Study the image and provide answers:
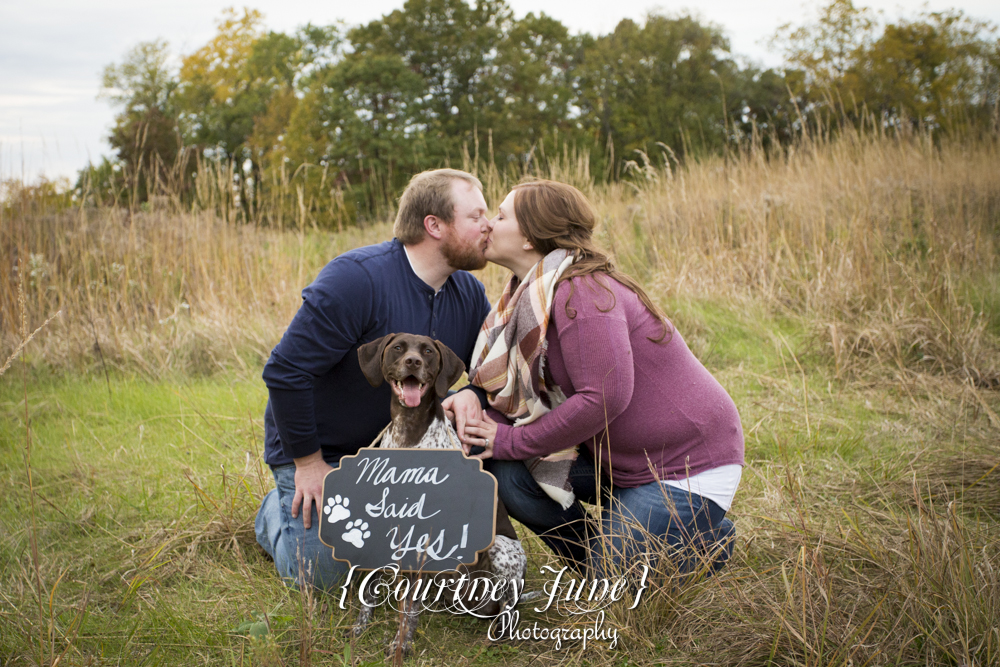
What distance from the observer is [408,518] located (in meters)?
2.23

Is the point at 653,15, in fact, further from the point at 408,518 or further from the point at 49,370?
the point at 408,518

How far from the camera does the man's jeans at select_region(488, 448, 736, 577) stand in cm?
215

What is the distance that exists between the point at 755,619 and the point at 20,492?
3.68 metres

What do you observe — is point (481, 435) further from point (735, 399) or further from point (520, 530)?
point (735, 399)

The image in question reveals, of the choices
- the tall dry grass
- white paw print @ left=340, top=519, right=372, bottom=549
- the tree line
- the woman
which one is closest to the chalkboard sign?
white paw print @ left=340, top=519, right=372, bottom=549

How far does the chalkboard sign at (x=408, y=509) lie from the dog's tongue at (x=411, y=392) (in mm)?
182

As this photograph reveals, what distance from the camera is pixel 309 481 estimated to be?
8.44 ft

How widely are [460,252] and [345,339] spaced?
0.61 meters

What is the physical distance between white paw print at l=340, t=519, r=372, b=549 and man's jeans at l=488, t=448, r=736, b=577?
0.57 meters

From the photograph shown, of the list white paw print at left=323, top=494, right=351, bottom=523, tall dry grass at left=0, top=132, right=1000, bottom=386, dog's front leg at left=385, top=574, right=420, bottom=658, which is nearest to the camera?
dog's front leg at left=385, top=574, right=420, bottom=658

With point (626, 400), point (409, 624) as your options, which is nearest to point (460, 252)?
point (626, 400)

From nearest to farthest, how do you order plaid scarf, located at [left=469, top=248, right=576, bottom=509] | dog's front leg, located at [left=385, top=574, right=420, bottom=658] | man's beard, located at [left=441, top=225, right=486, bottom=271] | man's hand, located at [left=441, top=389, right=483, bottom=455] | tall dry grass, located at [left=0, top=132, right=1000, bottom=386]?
dog's front leg, located at [left=385, top=574, right=420, bottom=658] < plaid scarf, located at [left=469, top=248, right=576, bottom=509] < man's hand, located at [left=441, top=389, right=483, bottom=455] < man's beard, located at [left=441, top=225, right=486, bottom=271] < tall dry grass, located at [left=0, top=132, right=1000, bottom=386]

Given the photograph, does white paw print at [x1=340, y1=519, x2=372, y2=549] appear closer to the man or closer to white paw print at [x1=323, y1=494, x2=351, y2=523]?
white paw print at [x1=323, y1=494, x2=351, y2=523]

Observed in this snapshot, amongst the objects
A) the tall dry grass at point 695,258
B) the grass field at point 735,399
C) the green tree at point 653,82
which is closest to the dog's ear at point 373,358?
the grass field at point 735,399
